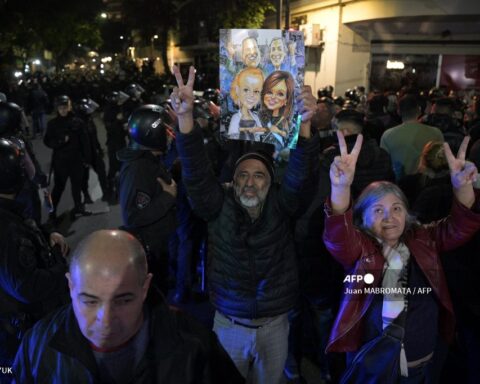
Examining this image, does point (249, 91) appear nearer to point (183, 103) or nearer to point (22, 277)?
point (183, 103)

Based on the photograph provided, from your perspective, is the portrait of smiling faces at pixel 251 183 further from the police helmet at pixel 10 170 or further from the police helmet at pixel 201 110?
the police helmet at pixel 201 110

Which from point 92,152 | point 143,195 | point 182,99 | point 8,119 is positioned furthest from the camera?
point 92,152

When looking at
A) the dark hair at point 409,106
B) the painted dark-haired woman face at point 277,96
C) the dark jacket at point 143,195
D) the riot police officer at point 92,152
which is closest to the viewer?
the painted dark-haired woman face at point 277,96

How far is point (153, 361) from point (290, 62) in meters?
1.81

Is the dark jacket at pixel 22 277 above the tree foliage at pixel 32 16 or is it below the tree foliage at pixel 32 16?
below

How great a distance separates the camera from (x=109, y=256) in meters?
1.74

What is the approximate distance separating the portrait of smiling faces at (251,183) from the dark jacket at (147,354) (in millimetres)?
983

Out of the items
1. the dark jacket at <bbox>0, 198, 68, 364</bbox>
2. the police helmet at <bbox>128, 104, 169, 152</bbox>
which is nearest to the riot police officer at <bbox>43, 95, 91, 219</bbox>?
the police helmet at <bbox>128, 104, 169, 152</bbox>

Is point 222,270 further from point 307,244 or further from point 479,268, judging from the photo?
point 479,268

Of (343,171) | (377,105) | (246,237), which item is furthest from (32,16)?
(343,171)

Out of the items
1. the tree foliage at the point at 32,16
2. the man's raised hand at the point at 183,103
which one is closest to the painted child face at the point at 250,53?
the man's raised hand at the point at 183,103

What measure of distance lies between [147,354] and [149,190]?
6.37 feet

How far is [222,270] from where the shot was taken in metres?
2.77

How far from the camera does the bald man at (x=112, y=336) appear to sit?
173 centimetres
